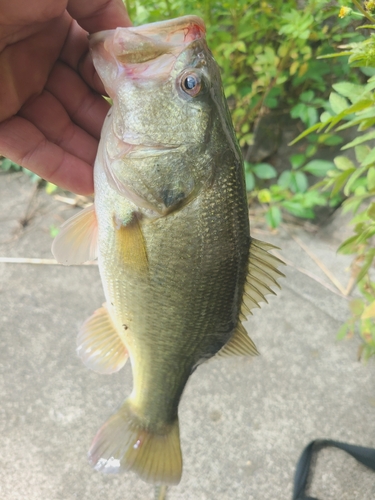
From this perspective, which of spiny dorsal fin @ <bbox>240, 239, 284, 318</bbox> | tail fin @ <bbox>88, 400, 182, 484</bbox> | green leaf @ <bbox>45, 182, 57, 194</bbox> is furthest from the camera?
green leaf @ <bbox>45, 182, 57, 194</bbox>

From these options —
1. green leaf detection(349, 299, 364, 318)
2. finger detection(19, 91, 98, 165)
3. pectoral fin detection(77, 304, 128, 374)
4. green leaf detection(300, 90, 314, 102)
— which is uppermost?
finger detection(19, 91, 98, 165)

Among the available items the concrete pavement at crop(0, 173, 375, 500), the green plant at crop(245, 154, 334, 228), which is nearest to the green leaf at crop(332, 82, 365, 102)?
the green plant at crop(245, 154, 334, 228)

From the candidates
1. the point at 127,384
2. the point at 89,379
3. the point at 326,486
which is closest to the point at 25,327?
the point at 89,379

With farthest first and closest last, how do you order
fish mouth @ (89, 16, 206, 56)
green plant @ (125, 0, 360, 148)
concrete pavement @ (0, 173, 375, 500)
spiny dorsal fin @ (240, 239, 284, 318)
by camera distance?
green plant @ (125, 0, 360, 148)
concrete pavement @ (0, 173, 375, 500)
spiny dorsal fin @ (240, 239, 284, 318)
fish mouth @ (89, 16, 206, 56)

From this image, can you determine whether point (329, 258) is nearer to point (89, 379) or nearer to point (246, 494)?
point (246, 494)

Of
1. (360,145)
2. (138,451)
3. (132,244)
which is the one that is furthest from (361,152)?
(138,451)

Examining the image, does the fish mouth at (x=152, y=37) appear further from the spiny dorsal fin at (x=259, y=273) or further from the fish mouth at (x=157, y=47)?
the spiny dorsal fin at (x=259, y=273)

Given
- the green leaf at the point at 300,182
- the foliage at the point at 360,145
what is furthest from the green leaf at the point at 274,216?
the foliage at the point at 360,145

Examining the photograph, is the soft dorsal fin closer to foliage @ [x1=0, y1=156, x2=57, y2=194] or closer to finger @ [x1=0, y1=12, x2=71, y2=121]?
finger @ [x1=0, y1=12, x2=71, y2=121]
